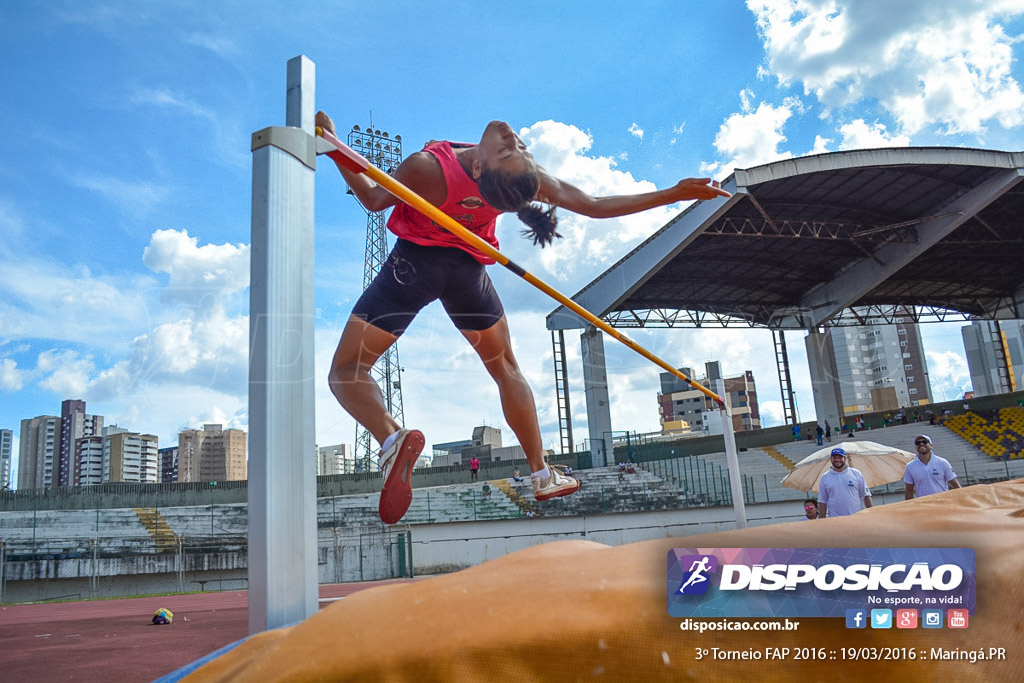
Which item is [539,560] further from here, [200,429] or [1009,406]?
[1009,406]

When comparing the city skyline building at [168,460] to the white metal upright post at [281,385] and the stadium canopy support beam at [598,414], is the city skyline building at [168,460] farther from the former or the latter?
the stadium canopy support beam at [598,414]

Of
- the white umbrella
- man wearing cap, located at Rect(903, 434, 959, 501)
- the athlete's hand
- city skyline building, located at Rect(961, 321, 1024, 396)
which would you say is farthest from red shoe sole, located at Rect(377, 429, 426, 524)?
city skyline building, located at Rect(961, 321, 1024, 396)

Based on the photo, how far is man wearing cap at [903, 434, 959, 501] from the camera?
578 cm

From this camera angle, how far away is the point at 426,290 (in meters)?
3.58

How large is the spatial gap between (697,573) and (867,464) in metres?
10.3

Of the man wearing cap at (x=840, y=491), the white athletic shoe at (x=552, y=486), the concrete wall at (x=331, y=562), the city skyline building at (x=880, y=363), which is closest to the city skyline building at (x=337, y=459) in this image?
the white athletic shoe at (x=552, y=486)

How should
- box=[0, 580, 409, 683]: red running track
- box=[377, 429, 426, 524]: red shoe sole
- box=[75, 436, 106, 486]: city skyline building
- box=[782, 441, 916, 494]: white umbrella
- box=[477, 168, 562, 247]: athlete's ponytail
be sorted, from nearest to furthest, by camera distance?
box=[0, 580, 409, 683]: red running track < box=[377, 429, 426, 524]: red shoe sole < box=[477, 168, 562, 247]: athlete's ponytail < box=[75, 436, 106, 486]: city skyline building < box=[782, 441, 916, 494]: white umbrella

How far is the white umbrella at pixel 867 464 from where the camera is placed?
33.3ft

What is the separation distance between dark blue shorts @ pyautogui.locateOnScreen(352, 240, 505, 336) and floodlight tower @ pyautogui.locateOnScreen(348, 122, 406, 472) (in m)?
0.11

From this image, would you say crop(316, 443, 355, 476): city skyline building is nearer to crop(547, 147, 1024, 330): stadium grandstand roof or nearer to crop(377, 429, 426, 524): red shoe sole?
crop(377, 429, 426, 524): red shoe sole

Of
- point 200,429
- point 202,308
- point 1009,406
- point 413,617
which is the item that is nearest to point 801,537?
point 413,617

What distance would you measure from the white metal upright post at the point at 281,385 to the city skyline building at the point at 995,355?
2645 centimetres

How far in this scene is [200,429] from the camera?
3684mm

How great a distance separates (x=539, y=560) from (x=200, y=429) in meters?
2.75
